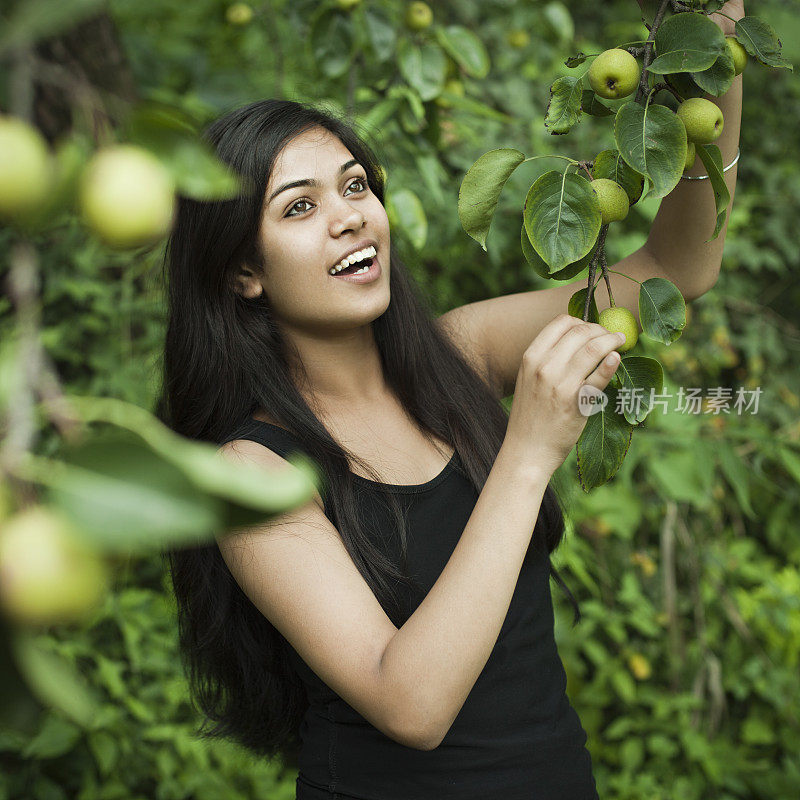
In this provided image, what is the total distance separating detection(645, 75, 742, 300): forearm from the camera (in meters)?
0.94

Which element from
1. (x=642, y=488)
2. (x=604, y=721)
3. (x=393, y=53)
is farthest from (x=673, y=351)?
(x=393, y=53)

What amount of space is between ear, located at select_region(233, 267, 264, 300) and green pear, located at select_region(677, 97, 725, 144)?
1.87 ft

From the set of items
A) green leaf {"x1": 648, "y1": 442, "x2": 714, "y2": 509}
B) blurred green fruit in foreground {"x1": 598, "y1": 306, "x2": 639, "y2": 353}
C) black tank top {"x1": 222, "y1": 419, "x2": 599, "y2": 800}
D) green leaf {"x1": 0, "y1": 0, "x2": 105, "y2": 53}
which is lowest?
green leaf {"x1": 648, "y1": 442, "x2": 714, "y2": 509}

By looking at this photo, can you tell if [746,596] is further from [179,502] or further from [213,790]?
[179,502]

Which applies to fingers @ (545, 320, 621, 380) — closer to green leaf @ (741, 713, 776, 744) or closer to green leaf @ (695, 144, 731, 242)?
green leaf @ (695, 144, 731, 242)

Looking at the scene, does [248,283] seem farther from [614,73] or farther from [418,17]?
[418,17]

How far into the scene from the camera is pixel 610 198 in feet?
2.37

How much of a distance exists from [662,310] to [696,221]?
295mm

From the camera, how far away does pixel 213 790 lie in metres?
1.65

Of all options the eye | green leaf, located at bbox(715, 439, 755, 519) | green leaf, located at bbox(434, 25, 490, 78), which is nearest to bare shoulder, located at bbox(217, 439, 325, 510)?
the eye

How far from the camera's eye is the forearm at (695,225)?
935 mm

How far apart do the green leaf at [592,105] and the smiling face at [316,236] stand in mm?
319

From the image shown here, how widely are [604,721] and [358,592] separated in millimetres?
1624

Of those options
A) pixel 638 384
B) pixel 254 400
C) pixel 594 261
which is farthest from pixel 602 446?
pixel 254 400
